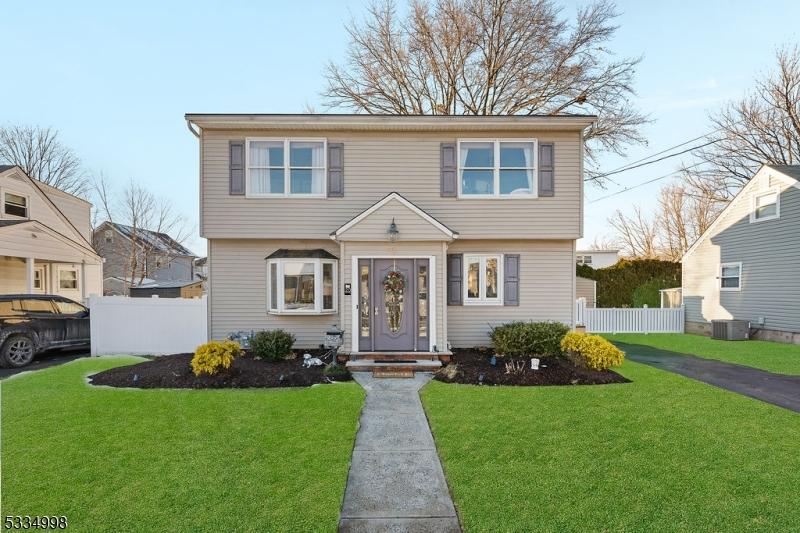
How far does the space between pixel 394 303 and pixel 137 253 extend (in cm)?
2545

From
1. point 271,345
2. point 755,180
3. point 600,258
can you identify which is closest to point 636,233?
point 600,258

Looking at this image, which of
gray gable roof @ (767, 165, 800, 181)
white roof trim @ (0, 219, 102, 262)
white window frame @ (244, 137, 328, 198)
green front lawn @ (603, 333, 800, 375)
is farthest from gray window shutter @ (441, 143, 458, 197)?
white roof trim @ (0, 219, 102, 262)

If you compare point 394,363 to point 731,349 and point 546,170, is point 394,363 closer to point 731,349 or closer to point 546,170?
point 546,170

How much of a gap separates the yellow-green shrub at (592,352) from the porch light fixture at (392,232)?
426 centimetres

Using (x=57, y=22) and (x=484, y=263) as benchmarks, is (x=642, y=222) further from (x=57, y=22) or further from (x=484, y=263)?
(x=57, y=22)

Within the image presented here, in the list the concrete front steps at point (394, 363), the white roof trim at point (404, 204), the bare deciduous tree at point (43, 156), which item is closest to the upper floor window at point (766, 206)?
the white roof trim at point (404, 204)

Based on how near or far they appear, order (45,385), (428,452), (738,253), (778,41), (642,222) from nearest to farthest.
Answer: (428,452), (45,385), (738,253), (778,41), (642,222)

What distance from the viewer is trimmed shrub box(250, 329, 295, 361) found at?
8398mm

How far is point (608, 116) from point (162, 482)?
19.6m

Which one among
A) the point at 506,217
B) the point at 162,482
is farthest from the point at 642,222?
the point at 162,482

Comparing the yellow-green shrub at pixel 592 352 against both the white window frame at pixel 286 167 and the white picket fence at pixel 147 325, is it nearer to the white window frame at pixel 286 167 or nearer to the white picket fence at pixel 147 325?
the white window frame at pixel 286 167

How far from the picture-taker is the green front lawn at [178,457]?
122 inches

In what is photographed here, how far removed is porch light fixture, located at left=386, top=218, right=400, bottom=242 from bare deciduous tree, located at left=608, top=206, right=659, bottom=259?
31.5m

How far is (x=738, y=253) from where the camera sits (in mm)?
13688
